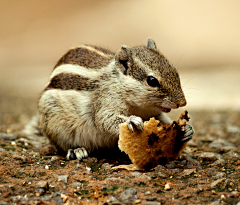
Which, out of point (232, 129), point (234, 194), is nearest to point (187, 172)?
point (234, 194)

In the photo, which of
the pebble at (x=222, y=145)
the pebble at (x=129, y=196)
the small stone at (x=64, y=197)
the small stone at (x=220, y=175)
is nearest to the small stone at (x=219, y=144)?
the pebble at (x=222, y=145)

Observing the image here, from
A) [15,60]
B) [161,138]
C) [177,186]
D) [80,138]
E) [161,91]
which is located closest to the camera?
[177,186]

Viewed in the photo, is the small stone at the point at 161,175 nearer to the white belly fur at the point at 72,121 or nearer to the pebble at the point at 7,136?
the white belly fur at the point at 72,121

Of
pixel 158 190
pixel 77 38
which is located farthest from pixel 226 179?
pixel 77 38

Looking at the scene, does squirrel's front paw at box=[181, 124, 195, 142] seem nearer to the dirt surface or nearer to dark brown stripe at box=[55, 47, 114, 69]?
the dirt surface

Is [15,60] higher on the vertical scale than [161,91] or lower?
lower

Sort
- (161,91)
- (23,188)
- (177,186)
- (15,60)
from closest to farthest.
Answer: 1. (23,188)
2. (177,186)
3. (161,91)
4. (15,60)

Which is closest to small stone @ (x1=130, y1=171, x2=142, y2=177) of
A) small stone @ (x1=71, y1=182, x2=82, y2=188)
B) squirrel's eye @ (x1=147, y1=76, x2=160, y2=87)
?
small stone @ (x1=71, y1=182, x2=82, y2=188)

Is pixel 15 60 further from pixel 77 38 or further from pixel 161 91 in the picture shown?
pixel 161 91
